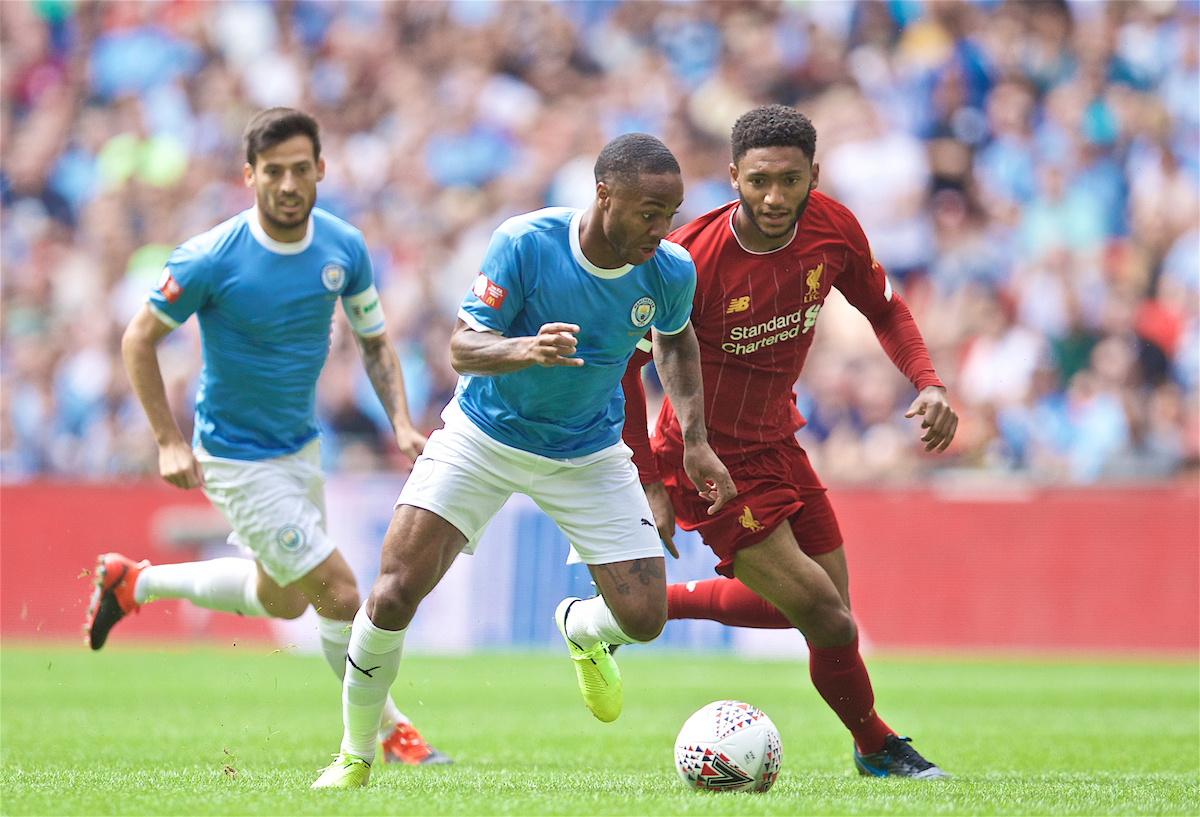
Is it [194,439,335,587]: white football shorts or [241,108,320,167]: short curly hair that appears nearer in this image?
[241,108,320,167]: short curly hair

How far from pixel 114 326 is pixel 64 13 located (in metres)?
6.37

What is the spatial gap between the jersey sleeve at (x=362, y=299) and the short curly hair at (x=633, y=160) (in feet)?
6.74

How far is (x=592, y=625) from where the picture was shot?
595cm

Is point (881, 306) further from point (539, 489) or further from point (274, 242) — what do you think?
point (274, 242)

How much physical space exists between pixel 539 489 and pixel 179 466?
5.17ft

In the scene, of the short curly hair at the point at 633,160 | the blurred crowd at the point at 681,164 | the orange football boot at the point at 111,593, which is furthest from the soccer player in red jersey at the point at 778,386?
the blurred crowd at the point at 681,164

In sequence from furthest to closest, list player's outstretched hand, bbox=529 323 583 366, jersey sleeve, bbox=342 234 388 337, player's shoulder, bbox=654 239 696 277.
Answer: jersey sleeve, bbox=342 234 388 337, player's shoulder, bbox=654 239 696 277, player's outstretched hand, bbox=529 323 583 366

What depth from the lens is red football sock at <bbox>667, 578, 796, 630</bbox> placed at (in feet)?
21.6

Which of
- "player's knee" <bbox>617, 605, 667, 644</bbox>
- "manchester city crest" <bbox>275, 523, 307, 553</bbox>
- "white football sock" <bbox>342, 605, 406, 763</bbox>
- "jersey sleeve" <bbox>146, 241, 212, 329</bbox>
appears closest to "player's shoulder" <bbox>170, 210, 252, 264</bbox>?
"jersey sleeve" <bbox>146, 241, 212, 329</bbox>

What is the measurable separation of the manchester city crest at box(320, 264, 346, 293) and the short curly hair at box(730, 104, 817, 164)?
6.69 ft

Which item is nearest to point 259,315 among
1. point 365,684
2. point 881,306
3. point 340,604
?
point 340,604

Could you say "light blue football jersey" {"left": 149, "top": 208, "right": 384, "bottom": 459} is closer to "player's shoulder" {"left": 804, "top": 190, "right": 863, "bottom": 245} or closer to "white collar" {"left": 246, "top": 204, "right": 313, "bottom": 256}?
"white collar" {"left": 246, "top": 204, "right": 313, "bottom": 256}

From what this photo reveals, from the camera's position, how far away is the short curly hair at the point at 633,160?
197 inches

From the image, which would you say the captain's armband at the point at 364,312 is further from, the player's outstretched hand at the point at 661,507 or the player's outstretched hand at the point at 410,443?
the player's outstretched hand at the point at 661,507
